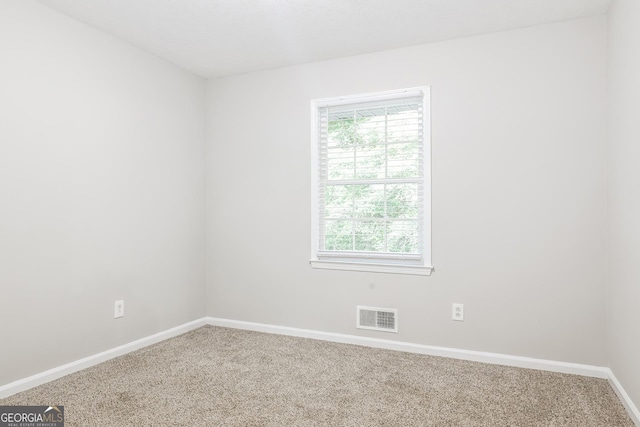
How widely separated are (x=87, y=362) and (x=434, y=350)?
2.58m

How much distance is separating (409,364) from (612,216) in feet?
5.49

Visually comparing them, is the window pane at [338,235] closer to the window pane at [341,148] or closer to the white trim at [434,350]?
the window pane at [341,148]

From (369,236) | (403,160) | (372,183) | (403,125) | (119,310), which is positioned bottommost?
(119,310)

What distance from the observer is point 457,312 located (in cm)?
312

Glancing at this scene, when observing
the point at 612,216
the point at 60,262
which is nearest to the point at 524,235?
the point at 612,216

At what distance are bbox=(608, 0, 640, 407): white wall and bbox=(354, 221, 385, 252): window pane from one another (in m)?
1.59

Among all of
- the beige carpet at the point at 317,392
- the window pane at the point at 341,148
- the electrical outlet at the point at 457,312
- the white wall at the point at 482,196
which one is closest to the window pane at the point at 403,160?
the white wall at the point at 482,196

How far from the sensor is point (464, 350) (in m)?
3.10

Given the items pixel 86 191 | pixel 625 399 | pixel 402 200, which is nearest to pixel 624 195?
pixel 625 399

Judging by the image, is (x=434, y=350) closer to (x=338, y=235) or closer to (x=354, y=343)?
(x=354, y=343)

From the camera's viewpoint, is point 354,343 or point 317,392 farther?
point 354,343

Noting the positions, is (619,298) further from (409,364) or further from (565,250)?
(409,364)

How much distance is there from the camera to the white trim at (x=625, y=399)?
213cm

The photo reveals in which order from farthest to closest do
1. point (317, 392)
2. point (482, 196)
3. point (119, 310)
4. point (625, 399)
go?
point (119, 310), point (482, 196), point (317, 392), point (625, 399)
